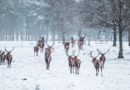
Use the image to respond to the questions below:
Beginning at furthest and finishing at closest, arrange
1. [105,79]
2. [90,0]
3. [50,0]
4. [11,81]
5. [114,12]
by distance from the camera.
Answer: [50,0] → [90,0] → [114,12] → [105,79] → [11,81]

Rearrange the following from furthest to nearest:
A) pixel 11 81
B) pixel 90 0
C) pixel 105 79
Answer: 1. pixel 90 0
2. pixel 105 79
3. pixel 11 81

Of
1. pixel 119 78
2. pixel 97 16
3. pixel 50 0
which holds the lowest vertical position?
pixel 119 78

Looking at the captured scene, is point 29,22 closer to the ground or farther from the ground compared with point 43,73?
farther from the ground

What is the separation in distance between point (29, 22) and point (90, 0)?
48701mm

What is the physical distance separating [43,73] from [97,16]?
1467 cm

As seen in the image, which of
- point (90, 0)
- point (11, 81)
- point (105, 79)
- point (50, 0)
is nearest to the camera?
point (11, 81)

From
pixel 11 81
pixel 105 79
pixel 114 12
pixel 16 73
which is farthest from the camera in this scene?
pixel 114 12

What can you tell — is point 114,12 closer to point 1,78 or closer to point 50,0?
point 1,78

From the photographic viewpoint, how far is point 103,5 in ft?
115

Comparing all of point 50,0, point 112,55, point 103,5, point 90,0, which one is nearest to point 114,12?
point 103,5

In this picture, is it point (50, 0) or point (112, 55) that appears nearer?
point (112, 55)

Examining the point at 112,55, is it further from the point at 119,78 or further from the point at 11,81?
the point at 11,81

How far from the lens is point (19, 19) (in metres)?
95.8

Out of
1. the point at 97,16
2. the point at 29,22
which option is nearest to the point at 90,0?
the point at 97,16
